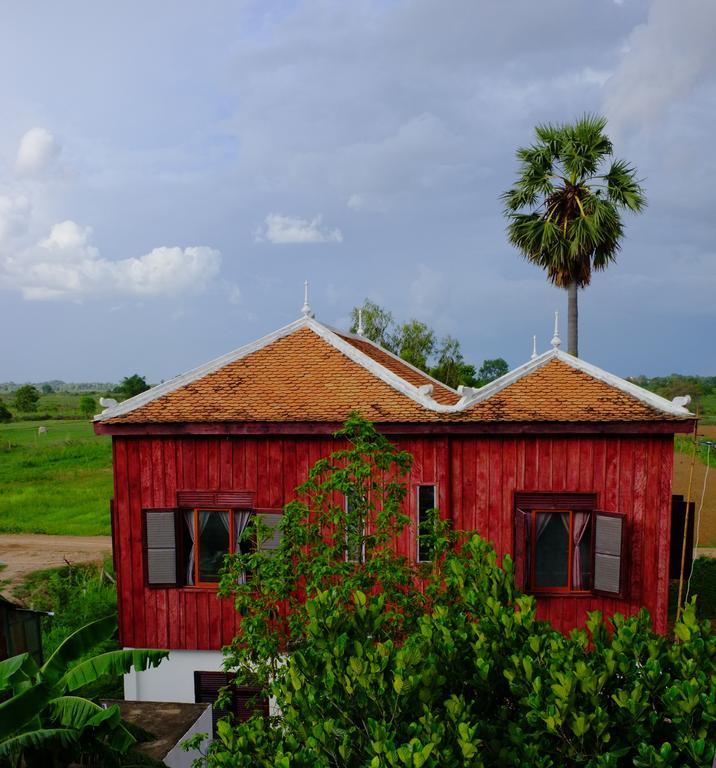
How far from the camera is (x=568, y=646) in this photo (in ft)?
16.1

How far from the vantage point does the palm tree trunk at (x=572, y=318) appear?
2131cm

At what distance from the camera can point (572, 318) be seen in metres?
21.6

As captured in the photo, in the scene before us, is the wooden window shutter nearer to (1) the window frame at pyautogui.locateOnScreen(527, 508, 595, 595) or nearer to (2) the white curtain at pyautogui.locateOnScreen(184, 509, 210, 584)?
(2) the white curtain at pyautogui.locateOnScreen(184, 509, 210, 584)

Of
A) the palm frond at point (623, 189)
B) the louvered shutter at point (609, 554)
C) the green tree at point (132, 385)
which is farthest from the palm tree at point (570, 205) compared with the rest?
the green tree at point (132, 385)

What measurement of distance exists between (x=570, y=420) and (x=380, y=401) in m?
3.19

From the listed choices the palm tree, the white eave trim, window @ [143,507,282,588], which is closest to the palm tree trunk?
the palm tree

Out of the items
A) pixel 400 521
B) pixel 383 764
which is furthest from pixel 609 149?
pixel 383 764

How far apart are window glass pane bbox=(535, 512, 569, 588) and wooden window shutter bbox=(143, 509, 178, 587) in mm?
6239

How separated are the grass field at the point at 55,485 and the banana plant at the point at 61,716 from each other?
64.3 ft

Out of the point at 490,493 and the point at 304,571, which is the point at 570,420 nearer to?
the point at 490,493

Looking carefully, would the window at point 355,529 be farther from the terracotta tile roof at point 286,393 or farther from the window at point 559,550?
the window at point 559,550

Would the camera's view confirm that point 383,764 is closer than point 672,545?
Yes

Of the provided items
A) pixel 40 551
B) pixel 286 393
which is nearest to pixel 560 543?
pixel 286 393

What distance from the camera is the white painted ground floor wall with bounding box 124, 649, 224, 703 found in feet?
37.4
